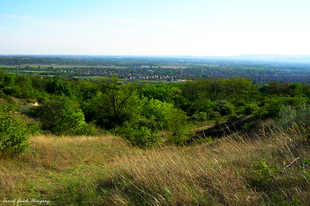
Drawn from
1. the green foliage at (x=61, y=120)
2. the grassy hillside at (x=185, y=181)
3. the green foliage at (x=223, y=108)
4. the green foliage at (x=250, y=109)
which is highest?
the grassy hillside at (x=185, y=181)

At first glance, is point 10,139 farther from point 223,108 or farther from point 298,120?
point 223,108

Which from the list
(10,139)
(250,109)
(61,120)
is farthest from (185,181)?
(250,109)

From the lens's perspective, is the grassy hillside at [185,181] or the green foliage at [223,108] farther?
the green foliage at [223,108]

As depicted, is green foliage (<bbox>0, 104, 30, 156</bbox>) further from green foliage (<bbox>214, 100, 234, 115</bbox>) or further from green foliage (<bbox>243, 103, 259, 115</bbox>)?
green foliage (<bbox>214, 100, 234, 115</bbox>)

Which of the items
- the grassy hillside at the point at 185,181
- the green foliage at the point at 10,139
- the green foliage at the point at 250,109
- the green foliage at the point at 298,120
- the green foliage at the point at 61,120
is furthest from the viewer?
the green foliage at the point at 250,109

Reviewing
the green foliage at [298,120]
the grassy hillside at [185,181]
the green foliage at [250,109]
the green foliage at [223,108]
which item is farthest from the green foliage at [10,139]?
the green foliage at [223,108]

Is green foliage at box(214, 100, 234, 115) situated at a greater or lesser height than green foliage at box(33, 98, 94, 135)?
lesser

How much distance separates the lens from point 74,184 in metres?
4.70

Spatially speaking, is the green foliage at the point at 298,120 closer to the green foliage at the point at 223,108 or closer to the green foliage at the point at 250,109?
the green foliage at the point at 250,109

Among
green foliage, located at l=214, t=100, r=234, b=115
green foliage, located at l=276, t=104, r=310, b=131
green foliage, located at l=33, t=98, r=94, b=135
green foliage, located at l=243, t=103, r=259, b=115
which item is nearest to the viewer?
green foliage, located at l=276, t=104, r=310, b=131

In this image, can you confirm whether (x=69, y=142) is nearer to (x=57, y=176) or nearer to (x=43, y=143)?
(x=43, y=143)

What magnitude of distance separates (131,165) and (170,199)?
157 centimetres

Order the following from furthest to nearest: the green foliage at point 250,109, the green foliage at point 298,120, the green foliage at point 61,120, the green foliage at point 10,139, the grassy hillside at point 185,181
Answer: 1. the green foliage at point 250,109
2. the green foliage at point 61,120
3. the green foliage at point 298,120
4. the green foliage at point 10,139
5. the grassy hillside at point 185,181

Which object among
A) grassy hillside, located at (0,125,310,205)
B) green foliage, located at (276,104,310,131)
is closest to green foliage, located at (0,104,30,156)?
grassy hillside, located at (0,125,310,205)
